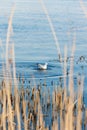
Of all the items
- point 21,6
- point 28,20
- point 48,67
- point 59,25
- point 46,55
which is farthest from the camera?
point 21,6

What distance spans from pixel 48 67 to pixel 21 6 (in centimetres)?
1396

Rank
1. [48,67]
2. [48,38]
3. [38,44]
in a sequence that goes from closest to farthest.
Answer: [48,67] → [38,44] → [48,38]

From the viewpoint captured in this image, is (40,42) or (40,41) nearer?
(40,42)

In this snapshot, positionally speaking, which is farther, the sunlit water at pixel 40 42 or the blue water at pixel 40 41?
the blue water at pixel 40 41

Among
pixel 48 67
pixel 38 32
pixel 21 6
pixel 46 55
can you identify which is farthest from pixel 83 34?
pixel 21 6

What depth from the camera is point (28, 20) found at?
19078mm

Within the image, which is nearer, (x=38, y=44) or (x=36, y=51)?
(x=36, y=51)

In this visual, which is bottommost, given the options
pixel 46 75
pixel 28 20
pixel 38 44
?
pixel 46 75

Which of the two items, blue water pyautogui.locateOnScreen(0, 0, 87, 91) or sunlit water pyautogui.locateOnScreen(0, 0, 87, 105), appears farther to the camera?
blue water pyautogui.locateOnScreen(0, 0, 87, 91)

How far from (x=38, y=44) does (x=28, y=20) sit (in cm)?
525

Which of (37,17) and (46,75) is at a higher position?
(37,17)

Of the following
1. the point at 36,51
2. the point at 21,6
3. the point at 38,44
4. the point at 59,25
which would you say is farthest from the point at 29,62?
the point at 21,6

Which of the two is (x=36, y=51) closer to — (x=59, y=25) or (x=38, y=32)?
(x=38, y=32)

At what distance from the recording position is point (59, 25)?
17.5 meters
